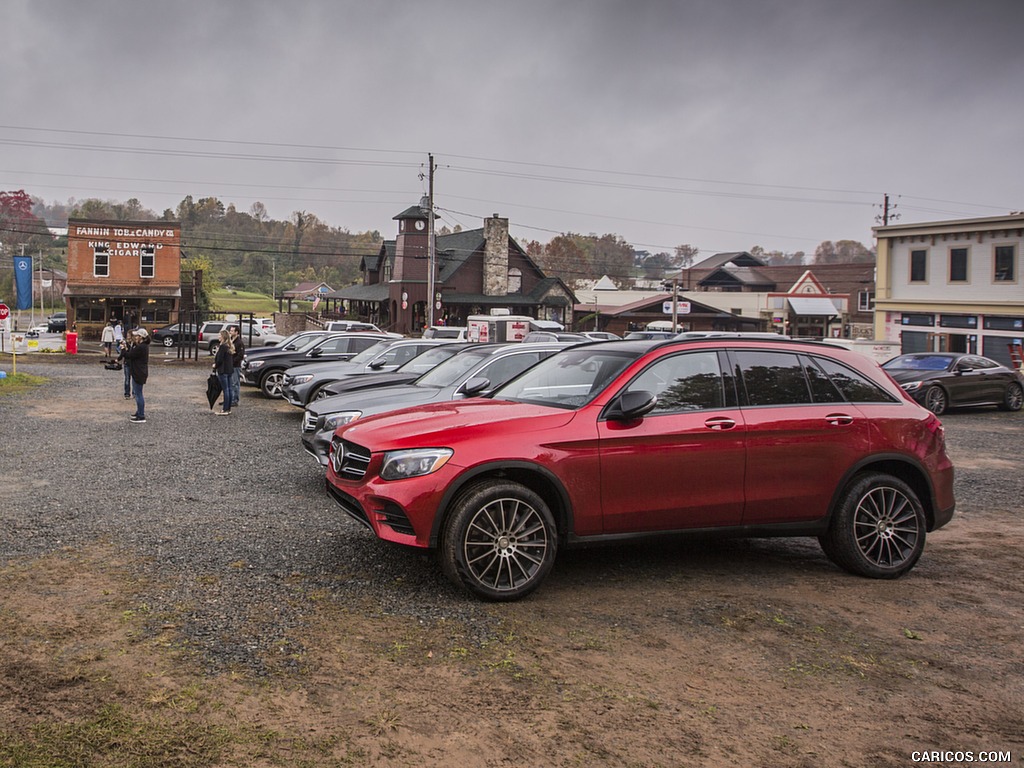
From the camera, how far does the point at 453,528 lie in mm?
5559

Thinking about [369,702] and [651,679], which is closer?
[369,702]

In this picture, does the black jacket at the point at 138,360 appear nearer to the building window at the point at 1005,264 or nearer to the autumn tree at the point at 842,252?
the building window at the point at 1005,264

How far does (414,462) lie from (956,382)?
19.0 m

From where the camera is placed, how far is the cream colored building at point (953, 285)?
113 ft

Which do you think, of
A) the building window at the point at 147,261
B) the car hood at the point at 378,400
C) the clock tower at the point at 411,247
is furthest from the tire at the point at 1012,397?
the building window at the point at 147,261

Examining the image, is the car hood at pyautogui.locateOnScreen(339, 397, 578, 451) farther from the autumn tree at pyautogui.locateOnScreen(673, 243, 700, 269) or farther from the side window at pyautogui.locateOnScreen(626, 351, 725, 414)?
the autumn tree at pyautogui.locateOnScreen(673, 243, 700, 269)

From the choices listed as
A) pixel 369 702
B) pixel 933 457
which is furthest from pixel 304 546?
pixel 933 457

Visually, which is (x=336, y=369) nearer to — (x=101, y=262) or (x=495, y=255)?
(x=101, y=262)

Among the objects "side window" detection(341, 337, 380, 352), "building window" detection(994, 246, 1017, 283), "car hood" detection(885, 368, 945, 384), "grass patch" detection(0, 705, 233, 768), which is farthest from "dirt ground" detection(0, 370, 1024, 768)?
"building window" detection(994, 246, 1017, 283)

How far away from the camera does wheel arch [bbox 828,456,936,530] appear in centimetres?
651

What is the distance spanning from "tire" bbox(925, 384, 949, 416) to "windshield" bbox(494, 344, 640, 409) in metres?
16.4

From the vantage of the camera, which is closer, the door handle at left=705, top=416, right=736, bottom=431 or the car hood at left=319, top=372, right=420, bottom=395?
the door handle at left=705, top=416, right=736, bottom=431

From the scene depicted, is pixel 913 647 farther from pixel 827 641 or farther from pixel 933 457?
pixel 933 457

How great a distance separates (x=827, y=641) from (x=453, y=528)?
2.38m
